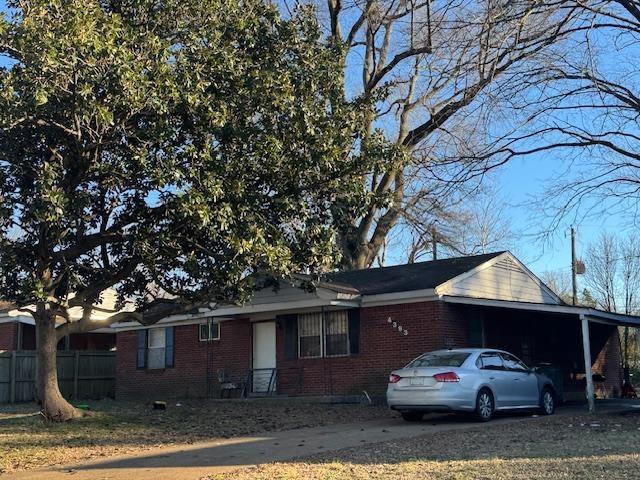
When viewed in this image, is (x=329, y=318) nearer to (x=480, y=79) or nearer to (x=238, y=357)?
(x=238, y=357)

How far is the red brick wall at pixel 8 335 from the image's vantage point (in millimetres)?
28734

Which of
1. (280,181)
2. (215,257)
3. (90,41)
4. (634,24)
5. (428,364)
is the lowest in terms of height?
(428,364)

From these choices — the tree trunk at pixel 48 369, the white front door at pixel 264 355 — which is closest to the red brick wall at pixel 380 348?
the white front door at pixel 264 355

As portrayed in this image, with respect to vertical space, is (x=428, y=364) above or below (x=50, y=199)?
below

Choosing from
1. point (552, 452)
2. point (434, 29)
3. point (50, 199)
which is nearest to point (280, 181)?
point (50, 199)

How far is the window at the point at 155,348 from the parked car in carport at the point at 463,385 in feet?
38.8

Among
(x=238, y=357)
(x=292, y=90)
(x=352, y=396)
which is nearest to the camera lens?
(x=292, y=90)

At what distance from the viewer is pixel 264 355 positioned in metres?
22.0

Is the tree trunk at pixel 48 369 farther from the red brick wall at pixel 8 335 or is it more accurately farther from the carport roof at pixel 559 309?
the red brick wall at pixel 8 335

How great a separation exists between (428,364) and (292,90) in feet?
20.1

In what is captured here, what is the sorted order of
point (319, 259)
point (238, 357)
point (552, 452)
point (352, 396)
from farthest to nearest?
point (238, 357) → point (352, 396) → point (319, 259) → point (552, 452)

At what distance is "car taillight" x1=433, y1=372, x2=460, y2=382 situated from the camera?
44.7 ft

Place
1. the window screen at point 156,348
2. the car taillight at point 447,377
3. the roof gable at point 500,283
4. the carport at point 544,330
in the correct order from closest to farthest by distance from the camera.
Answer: the car taillight at point 447,377, the carport at point 544,330, the roof gable at point 500,283, the window screen at point 156,348

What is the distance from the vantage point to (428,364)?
14539mm
